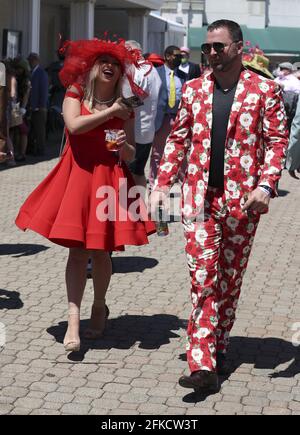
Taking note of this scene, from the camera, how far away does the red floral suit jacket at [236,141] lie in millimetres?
4988

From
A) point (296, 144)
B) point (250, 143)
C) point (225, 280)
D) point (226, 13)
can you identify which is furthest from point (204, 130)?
point (226, 13)

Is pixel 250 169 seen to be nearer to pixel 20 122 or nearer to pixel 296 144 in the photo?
pixel 296 144

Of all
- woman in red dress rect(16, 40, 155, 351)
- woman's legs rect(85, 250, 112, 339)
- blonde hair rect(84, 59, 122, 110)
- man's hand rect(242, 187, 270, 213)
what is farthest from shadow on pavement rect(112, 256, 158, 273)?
man's hand rect(242, 187, 270, 213)

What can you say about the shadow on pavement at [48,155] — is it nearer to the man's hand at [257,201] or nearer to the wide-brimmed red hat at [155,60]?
the wide-brimmed red hat at [155,60]

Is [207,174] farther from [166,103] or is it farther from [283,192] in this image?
[283,192]

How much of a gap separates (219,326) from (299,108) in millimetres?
2940

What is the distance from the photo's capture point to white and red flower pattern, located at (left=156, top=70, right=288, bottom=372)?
16.4 feet

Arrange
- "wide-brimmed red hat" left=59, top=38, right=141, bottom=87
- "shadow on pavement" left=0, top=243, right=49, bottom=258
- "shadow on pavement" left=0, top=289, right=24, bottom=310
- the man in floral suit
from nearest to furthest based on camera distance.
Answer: the man in floral suit
"wide-brimmed red hat" left=59, top=38, right=141, bottom=87
"shadow on pavement" left=0, top=289, right=24, bottom=310
"shadow on pavement" left=0, top=243, right=49, bottom=258

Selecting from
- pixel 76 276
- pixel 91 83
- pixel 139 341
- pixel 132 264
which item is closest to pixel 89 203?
pixel 76 276

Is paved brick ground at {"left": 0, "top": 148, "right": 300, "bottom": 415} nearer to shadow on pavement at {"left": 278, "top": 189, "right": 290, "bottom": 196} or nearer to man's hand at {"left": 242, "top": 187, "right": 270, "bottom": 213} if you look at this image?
man's hand at {"left": 242, "top": 187, "right": 270, "bottom": 213}

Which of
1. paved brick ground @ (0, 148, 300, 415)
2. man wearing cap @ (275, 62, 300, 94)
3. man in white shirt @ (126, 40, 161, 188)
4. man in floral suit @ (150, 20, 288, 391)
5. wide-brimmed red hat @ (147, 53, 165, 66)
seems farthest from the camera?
man wearing cap @ (275, 62, 300, 94)

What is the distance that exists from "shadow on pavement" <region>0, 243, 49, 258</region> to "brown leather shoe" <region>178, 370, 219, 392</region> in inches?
155

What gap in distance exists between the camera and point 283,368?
5.51 meters

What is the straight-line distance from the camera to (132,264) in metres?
8.39
